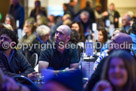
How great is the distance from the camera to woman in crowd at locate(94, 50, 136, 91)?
8.50 feet

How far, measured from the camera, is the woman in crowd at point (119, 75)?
8.50ft

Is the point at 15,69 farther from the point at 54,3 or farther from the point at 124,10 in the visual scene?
the point at 124,10

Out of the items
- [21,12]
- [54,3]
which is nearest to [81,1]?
[54,3]

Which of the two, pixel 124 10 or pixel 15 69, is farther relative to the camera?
pixel 124 10

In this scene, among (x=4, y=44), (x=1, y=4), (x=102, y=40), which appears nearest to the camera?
(x=4, y=44)

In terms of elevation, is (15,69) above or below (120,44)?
below

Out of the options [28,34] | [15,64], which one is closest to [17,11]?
[28,34]

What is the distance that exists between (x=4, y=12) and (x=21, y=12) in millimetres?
3776

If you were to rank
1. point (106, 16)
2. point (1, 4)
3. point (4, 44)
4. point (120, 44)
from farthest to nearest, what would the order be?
point (1, 4) → point (106, 16) → point (4, 44) → point (120, 44)

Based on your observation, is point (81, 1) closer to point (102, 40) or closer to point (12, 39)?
point (102, 40)

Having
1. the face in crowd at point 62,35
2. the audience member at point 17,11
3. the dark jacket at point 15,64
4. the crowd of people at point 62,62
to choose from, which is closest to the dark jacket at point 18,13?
the audience member at point 17,11

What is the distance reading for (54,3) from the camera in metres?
17.1

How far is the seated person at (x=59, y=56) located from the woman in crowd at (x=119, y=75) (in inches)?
102

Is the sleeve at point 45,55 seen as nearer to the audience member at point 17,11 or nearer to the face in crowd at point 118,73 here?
the face in crowd at point 118,73
